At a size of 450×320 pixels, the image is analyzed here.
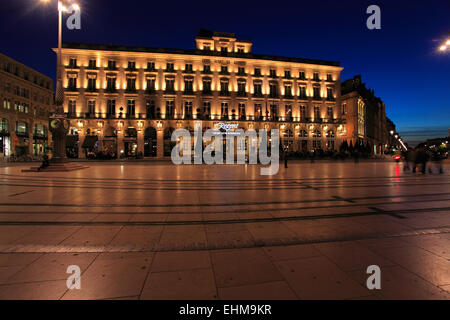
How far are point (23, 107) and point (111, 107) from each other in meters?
25.2

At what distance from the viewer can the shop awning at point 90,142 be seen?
34344 millimetres

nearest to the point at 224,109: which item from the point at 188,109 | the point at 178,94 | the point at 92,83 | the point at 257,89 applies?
the point at 188,109

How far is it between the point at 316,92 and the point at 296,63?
23.3 ft

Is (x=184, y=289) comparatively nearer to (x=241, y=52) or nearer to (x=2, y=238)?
(x=2, y=238)

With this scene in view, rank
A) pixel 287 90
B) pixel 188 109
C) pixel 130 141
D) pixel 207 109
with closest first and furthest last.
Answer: pixel 130 141 → pixel 188 109 → pixel 207 109 → pixel 287 90

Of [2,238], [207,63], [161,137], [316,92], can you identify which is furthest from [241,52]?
[2,238]

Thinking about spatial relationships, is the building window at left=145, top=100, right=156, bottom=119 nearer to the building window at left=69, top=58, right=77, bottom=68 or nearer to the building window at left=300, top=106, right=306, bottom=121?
the building window at left=69, top=58, right=77, bottom=68

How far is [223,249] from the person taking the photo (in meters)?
3.43

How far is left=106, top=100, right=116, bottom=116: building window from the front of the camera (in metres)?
36.1

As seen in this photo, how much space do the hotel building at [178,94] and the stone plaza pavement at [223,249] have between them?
104 ft

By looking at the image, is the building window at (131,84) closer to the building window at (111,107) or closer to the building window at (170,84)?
the building window at (111,107)

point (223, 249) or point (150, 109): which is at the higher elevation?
point (150, 109)

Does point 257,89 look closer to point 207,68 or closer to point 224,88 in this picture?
point 224,88

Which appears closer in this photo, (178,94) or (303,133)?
(178,94)
